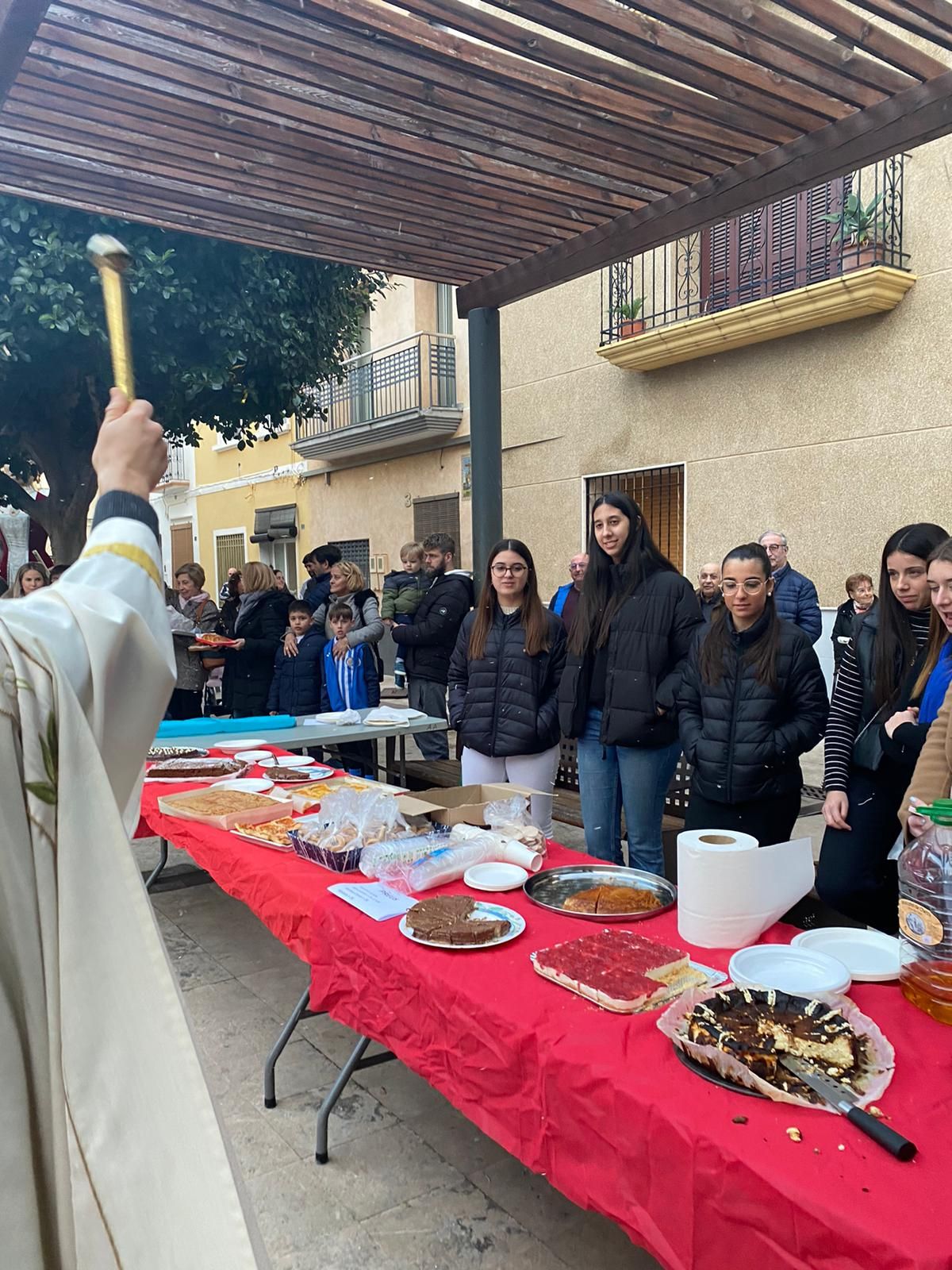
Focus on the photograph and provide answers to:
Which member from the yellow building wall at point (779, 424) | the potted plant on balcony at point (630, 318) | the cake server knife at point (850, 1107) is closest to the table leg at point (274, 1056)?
the cake server knife at point (850, 1107)

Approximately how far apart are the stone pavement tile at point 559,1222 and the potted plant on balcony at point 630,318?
9.77 meters

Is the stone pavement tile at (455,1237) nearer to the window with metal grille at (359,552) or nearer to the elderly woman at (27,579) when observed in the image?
the elderly woman at (27,579)

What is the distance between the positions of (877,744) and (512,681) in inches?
63.8

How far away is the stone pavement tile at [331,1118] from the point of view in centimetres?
276

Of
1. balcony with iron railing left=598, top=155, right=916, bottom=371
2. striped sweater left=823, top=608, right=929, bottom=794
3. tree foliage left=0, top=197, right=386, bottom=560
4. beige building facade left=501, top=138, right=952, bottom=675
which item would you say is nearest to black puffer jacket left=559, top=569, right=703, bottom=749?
striped sweater left=823, top=608, right=929, bottom=794

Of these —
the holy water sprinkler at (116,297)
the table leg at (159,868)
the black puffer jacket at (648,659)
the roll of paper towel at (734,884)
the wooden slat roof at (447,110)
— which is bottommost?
the table leg at (159,868)

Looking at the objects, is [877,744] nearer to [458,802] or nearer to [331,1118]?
[458,802]

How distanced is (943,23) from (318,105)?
88.6 inches

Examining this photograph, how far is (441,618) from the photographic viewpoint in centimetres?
662

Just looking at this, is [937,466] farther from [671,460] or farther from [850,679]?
[850,679]

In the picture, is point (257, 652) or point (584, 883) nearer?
point (584, 883)

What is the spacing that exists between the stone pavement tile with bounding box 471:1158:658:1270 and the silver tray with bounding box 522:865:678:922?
0.82m

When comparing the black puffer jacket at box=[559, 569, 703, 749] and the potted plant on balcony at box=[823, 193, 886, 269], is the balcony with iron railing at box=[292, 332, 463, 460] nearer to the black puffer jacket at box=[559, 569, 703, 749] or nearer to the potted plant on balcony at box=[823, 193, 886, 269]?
the potted plant on balcony at box=[823, 193, 886, 269]

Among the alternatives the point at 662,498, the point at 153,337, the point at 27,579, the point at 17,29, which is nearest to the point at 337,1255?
the point at 17,29
